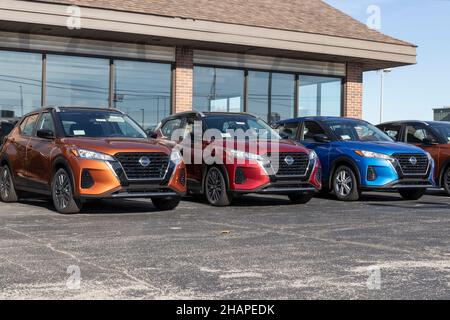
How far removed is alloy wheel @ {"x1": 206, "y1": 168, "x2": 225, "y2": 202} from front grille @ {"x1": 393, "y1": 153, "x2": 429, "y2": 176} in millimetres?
3397

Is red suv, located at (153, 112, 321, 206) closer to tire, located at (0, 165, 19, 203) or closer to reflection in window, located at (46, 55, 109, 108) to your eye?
tire, located at (0, 165, 19, 203)

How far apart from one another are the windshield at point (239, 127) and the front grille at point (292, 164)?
3.04 ft

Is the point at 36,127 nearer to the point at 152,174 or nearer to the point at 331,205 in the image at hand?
the point at 152,174

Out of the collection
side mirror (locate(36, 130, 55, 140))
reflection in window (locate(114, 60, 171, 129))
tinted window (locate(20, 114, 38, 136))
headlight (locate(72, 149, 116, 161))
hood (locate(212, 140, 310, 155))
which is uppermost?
reflection in window (locate(114, 60, 171, 129))

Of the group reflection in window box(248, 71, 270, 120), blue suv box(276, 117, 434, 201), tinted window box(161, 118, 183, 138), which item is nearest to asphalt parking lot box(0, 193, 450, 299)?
blue suv box(276, 117, 434, 201)

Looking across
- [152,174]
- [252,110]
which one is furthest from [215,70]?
[152,174]

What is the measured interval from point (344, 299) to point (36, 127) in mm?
7940

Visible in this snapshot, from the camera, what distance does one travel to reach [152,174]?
33.3ft

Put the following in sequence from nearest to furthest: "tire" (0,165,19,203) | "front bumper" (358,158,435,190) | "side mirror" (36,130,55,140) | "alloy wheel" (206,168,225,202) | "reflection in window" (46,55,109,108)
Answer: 1. "side mirror" (36,130,55,140)
2. "alloy wheel" (206,168,225,202)
3. "tire" (0,165,19,203)
4. "front bumper" (358,158,435,190)
5. "reflection in window" (46,55,109,108)

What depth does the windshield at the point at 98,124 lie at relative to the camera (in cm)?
1080

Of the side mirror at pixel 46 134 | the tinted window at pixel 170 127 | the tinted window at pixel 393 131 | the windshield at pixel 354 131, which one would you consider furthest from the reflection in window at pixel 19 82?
the tinted window at pixel 393 131

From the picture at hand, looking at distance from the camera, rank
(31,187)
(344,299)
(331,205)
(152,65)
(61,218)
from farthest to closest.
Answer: (152,65)
(331,205)
(31,187)
(61,218)
(344,299)

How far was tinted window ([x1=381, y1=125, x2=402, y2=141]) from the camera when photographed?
1536 cm

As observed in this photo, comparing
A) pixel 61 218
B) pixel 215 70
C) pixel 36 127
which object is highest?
pixel 215 70
